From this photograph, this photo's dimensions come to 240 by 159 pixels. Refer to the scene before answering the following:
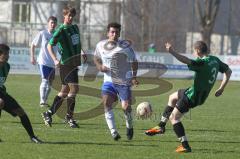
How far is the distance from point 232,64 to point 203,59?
76.0 ft

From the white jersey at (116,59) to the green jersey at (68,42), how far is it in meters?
1.69

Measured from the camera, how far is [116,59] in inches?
463

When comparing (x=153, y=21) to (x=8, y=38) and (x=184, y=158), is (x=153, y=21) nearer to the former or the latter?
(x=8, y=38)

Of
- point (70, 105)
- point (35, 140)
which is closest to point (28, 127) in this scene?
point (35, 140)

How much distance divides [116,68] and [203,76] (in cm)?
166

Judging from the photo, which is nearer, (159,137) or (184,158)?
(184,158)

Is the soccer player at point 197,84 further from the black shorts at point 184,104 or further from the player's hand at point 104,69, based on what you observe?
the player's hand at point 104,69

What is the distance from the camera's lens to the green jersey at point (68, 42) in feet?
44.0

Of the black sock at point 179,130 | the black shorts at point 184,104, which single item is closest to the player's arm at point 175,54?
the black shorts at point 184,104

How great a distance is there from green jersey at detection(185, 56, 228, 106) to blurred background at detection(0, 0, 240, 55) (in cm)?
3189

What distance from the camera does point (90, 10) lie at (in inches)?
1997

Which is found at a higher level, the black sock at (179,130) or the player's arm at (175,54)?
the player's arm at (175,54)

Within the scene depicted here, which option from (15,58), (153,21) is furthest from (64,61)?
(153,21)

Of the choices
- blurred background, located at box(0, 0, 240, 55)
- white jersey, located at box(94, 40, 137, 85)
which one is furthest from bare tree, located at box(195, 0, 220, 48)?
white jersey, located at box(94, 40, 137, 85)
